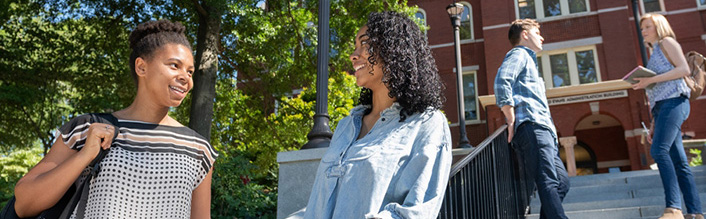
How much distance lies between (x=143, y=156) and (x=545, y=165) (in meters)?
3.02

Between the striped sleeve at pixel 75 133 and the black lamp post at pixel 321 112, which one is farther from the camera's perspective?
the black lamp post at pixel 321 112

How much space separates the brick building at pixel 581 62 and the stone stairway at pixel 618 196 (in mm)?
12194

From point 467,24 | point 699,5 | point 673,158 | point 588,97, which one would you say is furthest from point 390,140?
point 699,5

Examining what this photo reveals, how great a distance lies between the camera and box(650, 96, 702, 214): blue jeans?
15.5ft

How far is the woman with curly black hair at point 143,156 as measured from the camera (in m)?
1.99

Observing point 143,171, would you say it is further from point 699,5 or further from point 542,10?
point 699,5

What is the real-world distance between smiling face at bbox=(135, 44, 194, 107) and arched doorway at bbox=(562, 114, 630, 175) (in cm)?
2313

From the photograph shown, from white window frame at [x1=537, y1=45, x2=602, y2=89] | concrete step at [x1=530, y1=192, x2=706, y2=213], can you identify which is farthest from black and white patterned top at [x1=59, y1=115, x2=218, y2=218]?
white window frame at [x1=537, y1=45, x2=602, y2=89]

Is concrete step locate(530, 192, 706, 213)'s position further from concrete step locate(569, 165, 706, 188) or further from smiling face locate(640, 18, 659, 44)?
smiling face locate(640, 18, 659, 44)

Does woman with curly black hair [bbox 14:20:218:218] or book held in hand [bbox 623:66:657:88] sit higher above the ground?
book held in hand [bbox 623:66:657:88]

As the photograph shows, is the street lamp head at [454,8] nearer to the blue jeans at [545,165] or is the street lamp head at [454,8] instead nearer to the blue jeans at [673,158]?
the blue jeans at [673,158]

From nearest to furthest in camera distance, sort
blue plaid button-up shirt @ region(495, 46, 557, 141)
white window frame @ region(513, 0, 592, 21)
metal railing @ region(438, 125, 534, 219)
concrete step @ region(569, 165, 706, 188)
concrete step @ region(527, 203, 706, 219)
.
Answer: metal railing @ region(438, 125, 534, 219) < blue plaid button-up shirt @ region(495, 46, 557, 141) < concrete step @ region(527, 203, 706, 219) < concrete step @ region(569, 165, 706, 188) < white window frame @ region(513, 0, 592, 21)

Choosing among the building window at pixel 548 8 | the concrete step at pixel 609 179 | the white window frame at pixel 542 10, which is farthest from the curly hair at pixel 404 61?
the building window at pixel 548 8

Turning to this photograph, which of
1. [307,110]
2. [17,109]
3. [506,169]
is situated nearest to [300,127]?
[307,110]
